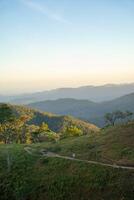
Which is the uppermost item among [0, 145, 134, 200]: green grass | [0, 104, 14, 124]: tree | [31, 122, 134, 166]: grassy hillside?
[0, 104, 14, 124]: tree

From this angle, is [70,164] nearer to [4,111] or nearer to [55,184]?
[55,184]

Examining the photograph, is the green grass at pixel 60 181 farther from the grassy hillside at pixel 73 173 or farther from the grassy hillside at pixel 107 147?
the grassy hillside at pixel 107 147

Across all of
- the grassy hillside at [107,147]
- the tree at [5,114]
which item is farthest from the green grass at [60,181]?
the tree at [5,114]

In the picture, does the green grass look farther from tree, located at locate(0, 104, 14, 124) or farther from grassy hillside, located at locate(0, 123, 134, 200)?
tree, located at locate(0, 104, 14, 124)

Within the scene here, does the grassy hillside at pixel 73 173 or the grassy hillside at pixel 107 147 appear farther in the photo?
the grassy hillside at pixel 107 147

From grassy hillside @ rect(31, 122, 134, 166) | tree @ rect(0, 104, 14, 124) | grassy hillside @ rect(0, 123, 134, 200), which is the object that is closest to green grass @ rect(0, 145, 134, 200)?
grassy hillside @ rect(0, 123, 134, 200)

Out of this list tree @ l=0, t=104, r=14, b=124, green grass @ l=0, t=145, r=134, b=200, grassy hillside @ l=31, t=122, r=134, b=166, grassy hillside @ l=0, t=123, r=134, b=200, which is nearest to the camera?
green grass @ l=0, t=145, r=134, b=200

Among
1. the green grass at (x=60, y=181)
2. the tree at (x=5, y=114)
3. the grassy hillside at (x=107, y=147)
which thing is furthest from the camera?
the tree at (x=5, y=114)

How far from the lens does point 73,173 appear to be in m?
58.4

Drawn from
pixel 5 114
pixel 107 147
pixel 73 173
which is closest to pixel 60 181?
pixel 73 173

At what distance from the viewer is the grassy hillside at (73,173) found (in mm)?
50938

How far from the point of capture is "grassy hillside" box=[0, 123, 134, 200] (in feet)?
167

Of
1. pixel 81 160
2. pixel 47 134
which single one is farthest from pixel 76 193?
pixel 47 134

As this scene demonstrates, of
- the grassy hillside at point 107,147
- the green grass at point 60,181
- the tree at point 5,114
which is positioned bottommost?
the green grass at point 60,181
